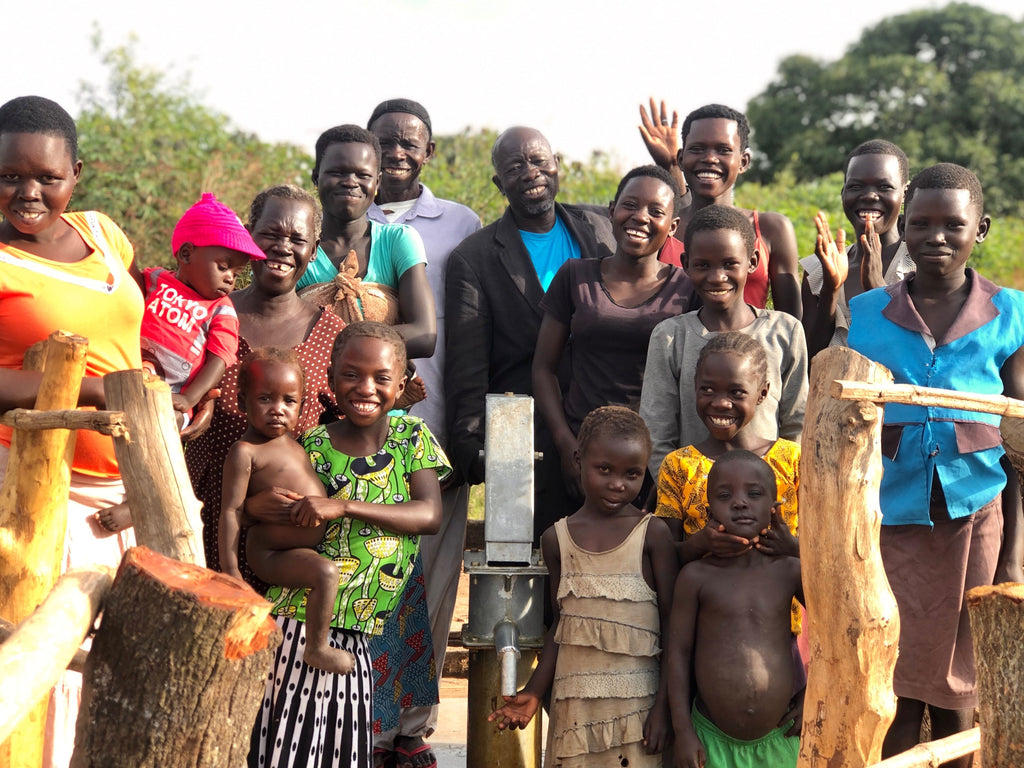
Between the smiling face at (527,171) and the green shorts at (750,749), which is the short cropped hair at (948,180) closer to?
the smiling face at (527,171)

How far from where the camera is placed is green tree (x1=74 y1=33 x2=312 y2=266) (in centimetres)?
1131

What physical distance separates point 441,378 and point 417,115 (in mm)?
1108

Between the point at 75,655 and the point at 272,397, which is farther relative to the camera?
the point at 272,397

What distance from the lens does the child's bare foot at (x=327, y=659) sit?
3.20 m

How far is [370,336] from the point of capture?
3.44 meters

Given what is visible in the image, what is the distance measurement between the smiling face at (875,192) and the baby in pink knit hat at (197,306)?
A: 2.18 meters

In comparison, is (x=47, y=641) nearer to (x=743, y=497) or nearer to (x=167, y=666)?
(x=167, y=666)

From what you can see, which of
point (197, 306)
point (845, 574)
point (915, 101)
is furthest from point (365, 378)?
point (915, 101)

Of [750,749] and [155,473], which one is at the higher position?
[155,473]

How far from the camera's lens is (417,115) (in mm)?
4750

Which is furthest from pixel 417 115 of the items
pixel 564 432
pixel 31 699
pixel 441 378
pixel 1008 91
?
pixel 1008 91

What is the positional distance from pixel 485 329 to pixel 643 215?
731 mm

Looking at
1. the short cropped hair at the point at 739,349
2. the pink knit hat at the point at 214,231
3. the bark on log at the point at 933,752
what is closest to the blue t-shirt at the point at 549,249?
the short cropped hair at the point at 739,349

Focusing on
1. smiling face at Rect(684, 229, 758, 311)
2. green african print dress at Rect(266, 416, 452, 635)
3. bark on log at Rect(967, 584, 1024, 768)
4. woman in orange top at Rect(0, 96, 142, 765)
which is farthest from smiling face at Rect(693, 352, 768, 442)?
woman in orange top at Rect(0, 96, 142, 765)
